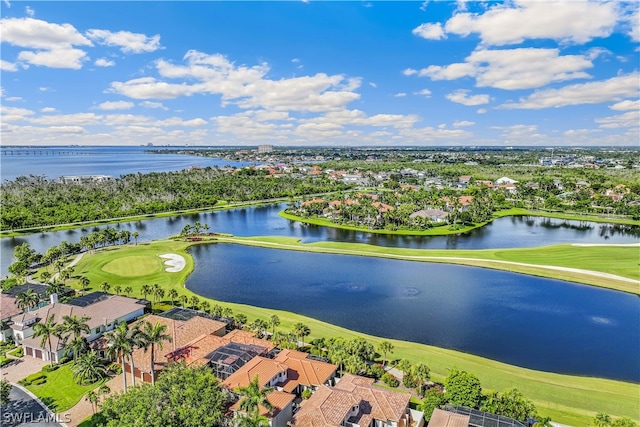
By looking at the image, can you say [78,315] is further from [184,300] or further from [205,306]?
[205,306]

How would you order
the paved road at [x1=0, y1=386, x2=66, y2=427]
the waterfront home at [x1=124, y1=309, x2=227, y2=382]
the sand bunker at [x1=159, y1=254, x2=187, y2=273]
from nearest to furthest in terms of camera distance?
the paved road at [x1=0, y1=386, x2=66, y2=427] < the waterfront home at [x1=124, y1=309, x2=227, y2=382] < the sand bunker at [x1=159, y1=254, x2=187, y2=273]

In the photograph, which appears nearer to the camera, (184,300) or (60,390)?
(60,390)

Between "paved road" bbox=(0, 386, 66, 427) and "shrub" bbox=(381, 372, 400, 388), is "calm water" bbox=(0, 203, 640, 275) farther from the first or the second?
"shrub" bbox=(381, 372, 400, 388)

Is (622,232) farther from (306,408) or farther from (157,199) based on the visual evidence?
(157,199)

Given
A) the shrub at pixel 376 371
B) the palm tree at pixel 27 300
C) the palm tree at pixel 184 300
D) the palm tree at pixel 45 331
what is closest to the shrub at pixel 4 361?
the palm tree at pixel 45 331

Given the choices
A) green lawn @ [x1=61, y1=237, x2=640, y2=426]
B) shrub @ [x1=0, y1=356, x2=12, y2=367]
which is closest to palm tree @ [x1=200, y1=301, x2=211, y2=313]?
green lawn @ [x1=61, y1=237, x2=640, y2=426]

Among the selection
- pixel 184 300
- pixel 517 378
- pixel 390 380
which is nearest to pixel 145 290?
pixel 184 300
